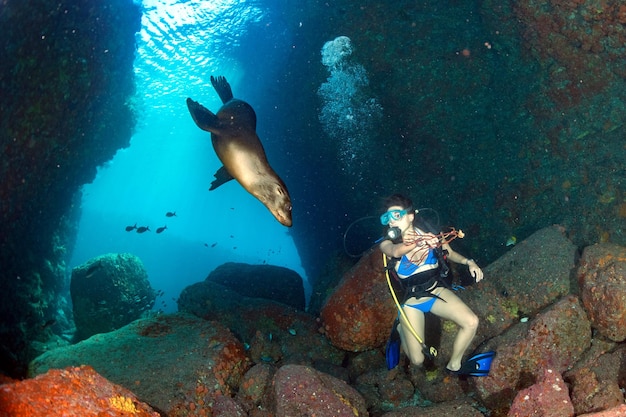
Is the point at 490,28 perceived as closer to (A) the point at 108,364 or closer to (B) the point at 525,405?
(B) the point at 525,405

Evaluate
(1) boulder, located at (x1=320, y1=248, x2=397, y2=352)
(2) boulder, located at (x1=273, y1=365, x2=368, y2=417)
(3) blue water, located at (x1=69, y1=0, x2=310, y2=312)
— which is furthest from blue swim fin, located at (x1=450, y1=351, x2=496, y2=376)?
(3) blue water, located at (x1=69, y1=0, x2=310, y2=312)

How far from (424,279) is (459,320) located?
637 mm

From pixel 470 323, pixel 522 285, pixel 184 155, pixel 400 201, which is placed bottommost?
pixel 184 155

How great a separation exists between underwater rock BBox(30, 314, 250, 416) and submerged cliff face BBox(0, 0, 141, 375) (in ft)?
5.52

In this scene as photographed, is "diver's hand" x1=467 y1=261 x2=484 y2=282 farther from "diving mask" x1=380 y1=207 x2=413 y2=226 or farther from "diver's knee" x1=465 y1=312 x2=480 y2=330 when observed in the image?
"diving mask" x1=380 y1=207 x2=413 y2=226

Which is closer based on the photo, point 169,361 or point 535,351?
point 535,351

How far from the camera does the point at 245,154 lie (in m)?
3.10

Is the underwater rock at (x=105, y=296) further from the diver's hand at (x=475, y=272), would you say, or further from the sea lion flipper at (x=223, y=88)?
the diver's hand at (x=475, y=272)

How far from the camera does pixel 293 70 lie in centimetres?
1413

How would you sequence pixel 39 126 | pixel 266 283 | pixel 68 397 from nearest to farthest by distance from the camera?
pixel 68 397 → pixel 39 126 → pixel 266 283

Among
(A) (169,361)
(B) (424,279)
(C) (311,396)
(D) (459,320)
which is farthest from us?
(A) (169,361)

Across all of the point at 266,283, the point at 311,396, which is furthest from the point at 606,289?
the point at 266,283

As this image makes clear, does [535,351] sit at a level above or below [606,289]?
below

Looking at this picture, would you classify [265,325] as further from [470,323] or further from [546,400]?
[546,400]
